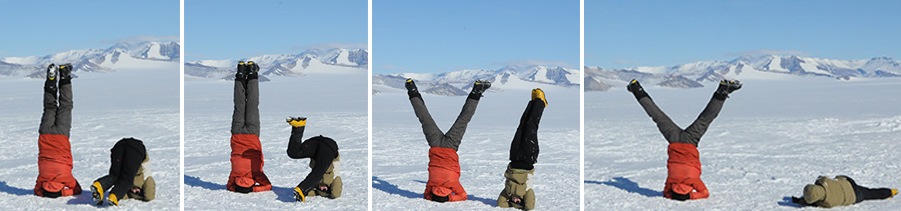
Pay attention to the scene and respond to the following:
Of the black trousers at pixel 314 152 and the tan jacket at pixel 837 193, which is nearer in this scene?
the tan jacket at pixel 837 193

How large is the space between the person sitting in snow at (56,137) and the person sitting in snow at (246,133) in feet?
4.90

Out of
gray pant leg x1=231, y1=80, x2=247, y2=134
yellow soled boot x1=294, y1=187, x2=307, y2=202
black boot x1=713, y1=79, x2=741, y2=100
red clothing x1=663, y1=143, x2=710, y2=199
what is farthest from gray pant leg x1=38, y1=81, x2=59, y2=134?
black boot x1=713, y1=79, x2=741, y2=100

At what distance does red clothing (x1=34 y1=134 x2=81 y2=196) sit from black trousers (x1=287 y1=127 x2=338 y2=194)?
2.10 m

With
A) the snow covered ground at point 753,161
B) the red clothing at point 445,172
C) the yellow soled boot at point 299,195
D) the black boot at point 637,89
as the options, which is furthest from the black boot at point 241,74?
the black boot at point 637,89

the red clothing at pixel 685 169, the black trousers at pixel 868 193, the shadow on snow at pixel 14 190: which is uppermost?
the red clothing at pixel 685 169

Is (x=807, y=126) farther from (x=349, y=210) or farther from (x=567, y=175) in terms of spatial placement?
(x=349, y=210)

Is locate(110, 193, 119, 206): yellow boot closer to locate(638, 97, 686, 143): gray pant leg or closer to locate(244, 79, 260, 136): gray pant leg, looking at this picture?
locate(244, 79, 260, 136): gray pant leg

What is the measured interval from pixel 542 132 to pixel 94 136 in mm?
7925

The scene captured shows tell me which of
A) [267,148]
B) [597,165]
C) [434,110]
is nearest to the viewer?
[597,165]

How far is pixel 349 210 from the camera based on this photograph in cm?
720

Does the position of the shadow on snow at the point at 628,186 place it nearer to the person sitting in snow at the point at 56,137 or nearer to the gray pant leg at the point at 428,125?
the gray pant leg at the point at 428,125

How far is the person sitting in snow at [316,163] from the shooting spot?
721 cm

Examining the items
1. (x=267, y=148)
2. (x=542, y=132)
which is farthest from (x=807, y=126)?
(x=267, y=148)

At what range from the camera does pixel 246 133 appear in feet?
25.6
